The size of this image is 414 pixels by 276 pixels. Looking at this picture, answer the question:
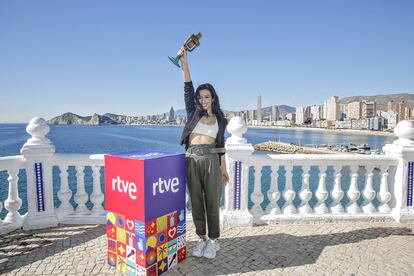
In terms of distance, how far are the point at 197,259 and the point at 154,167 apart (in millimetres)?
1503

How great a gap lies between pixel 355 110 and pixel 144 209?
205m

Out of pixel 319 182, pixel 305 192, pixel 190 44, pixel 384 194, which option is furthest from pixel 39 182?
pixel 384 194

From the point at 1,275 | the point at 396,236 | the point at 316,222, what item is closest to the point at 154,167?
the point at 1,275

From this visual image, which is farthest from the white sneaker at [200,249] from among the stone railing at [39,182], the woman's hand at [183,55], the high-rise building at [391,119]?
the high-rise building at [391,119]

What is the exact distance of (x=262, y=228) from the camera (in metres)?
4.49

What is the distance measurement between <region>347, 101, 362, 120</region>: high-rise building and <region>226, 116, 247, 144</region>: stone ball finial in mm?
196251

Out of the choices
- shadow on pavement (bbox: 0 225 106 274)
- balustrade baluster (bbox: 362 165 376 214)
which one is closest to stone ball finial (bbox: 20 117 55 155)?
shadow on pavement (bbox: 0 225 106 274)

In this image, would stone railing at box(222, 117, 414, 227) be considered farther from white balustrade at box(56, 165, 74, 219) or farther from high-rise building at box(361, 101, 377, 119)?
high-rise building at box(361, 101, 377, 119)

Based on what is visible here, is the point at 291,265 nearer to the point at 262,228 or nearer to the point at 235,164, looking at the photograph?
the point at 262,228

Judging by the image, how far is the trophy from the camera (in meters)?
3.37

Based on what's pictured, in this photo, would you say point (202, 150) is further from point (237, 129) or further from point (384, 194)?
point (384, 194)

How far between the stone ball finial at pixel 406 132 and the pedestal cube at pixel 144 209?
4.08 metres

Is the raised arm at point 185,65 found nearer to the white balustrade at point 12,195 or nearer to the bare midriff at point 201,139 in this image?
the bare midriff at point 201,139

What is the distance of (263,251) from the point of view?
3678 millimetres
